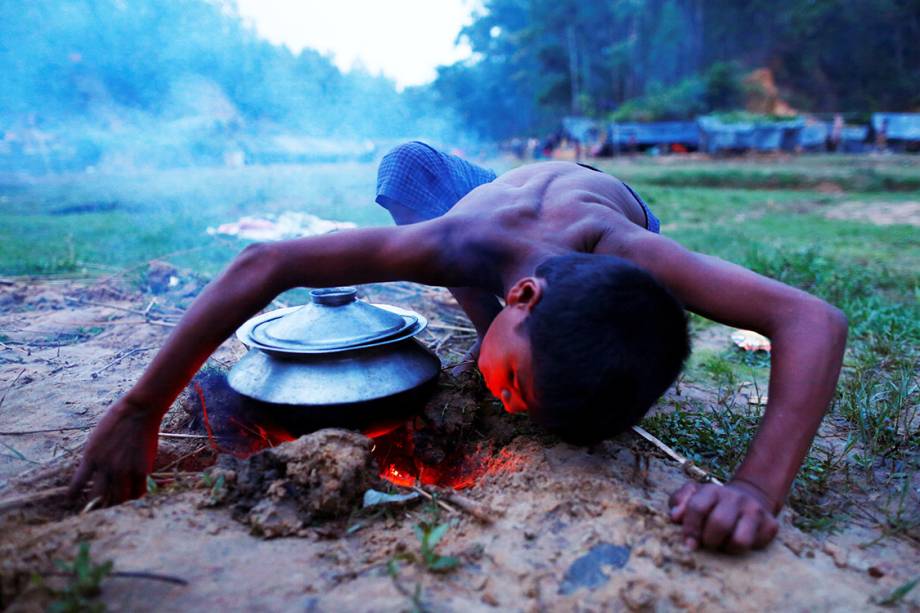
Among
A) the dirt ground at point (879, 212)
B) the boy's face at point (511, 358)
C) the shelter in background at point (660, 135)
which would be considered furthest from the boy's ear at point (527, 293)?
the shelter in background at point (660, 135)

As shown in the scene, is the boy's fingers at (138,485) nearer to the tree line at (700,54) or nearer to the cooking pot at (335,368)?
the cooking pot at (335,368)

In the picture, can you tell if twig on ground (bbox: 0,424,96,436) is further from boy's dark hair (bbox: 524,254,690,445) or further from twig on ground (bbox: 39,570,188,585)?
boy's dark hair (bbox: 524,254,690,445)

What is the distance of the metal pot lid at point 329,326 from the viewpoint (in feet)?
6.36

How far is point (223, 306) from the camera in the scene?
1739 mm

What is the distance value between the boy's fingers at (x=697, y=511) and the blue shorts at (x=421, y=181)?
1646 mm

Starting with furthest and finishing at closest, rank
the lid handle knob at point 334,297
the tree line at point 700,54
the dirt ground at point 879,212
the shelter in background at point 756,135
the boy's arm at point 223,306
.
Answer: the tree line at point 700,54, the shelter in background at point 756,135, the dirt ground at point 879,212, the lid handle knob at point 334,297, the boy's arm at point 223,306

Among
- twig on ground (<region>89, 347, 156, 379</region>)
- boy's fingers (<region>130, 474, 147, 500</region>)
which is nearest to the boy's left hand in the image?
boy's fingers (<region>130, 474, 147, 500</region>)

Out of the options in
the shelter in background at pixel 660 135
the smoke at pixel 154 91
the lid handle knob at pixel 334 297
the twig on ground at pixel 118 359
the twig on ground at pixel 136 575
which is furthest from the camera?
the shelter in background at pixel 660 135

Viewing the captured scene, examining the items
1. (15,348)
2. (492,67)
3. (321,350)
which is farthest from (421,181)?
(492,67)

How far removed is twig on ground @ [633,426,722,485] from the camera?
1.77 m

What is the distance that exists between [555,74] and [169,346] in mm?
36279

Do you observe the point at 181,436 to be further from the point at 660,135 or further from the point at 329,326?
the point at 660,135

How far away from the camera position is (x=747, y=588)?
1291 millimetres

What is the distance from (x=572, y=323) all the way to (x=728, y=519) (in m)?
0.60
